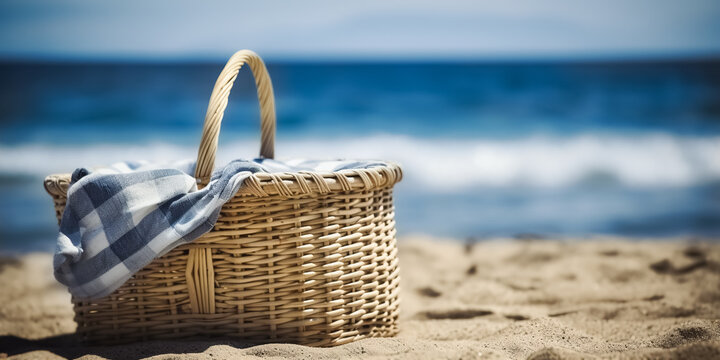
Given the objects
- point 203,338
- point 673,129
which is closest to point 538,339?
point 203,338

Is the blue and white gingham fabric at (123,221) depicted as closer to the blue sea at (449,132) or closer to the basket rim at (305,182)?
the basket rim at (305,182)

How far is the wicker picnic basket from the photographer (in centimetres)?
125

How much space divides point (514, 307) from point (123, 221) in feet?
4.24

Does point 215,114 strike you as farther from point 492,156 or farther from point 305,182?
point 492,156

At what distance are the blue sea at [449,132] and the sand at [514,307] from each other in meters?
0.69

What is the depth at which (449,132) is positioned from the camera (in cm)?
666

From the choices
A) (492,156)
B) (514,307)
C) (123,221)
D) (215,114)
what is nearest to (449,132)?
(492,156)

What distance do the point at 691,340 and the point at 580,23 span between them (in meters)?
9.28

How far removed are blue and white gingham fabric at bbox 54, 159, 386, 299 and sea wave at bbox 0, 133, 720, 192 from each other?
10.4 feet

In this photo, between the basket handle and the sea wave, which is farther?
the sea wave

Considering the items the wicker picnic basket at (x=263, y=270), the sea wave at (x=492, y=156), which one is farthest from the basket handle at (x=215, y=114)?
the sea wave at (x=492, y=156)

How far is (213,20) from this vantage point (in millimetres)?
9320

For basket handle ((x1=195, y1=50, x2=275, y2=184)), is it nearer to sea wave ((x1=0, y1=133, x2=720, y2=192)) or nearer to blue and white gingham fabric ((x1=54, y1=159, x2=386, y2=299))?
blue and white gingham fabric ((x1=54, y1=159, x2=386, y2=299))

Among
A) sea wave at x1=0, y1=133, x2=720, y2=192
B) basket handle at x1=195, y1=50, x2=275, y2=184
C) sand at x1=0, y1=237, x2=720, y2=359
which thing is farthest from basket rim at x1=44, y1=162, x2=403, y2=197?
sea wave at x1=0, y1=133, x2=720, y2=192
